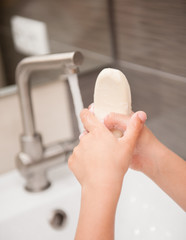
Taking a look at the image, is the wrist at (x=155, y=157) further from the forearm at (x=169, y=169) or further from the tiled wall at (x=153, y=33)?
the tiled wall at (x=153, y=33)

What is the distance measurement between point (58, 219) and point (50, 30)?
1.42ft

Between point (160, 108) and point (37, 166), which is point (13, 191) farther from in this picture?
point (160, 108)

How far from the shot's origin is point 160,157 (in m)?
0.49

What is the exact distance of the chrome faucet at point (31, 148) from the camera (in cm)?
67

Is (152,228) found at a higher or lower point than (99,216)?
lower

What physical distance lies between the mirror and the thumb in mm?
423

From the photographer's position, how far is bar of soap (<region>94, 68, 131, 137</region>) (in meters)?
0.45

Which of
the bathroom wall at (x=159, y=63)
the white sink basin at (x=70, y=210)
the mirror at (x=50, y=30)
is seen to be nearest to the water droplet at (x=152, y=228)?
the white sink basin at (x=70, y=210)

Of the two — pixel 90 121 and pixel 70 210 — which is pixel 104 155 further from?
pixel 70 210

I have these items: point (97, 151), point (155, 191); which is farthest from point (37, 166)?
point (97, 151)

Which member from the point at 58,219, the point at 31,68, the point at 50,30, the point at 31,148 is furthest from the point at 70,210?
the point at 50,30

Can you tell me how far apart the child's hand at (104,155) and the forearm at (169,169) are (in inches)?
2.5

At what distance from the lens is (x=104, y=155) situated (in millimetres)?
420

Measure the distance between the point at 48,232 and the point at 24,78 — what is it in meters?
0.28
